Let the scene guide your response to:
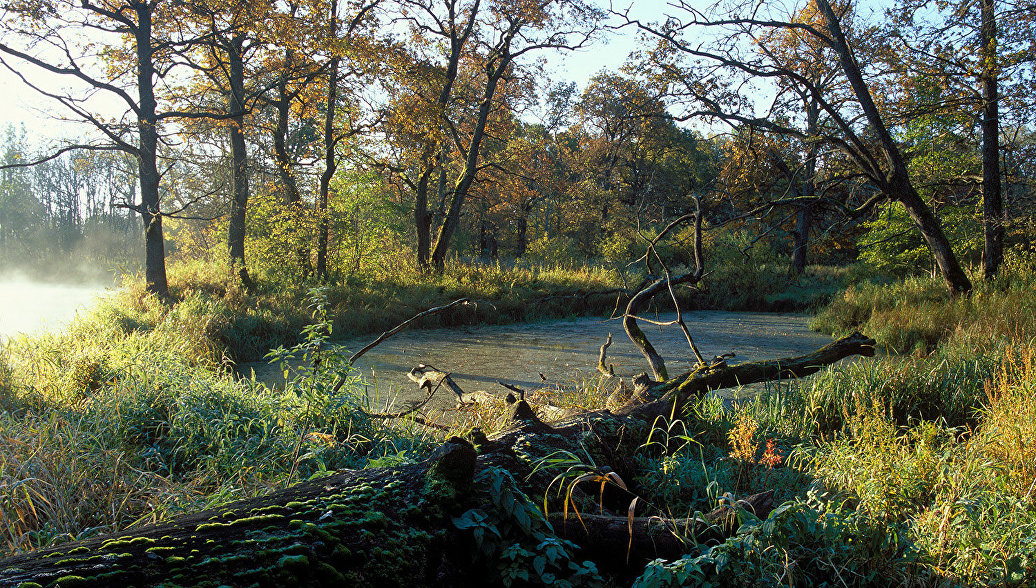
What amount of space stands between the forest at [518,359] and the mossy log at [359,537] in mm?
11

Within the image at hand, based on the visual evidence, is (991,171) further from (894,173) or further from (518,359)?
(518,359)

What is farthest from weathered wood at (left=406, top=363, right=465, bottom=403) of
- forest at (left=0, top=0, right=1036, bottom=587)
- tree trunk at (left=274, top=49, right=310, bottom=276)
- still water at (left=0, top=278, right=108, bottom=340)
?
tree trunk at (left=274, top=49, right=310, bottom=276)

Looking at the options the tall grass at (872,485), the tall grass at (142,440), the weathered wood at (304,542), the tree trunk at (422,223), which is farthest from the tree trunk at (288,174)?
the weathered wood at (304,542)

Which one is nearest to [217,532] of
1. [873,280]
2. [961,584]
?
[961,584]

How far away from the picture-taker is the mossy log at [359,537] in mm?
1453

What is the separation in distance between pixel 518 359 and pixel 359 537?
25.7 ft

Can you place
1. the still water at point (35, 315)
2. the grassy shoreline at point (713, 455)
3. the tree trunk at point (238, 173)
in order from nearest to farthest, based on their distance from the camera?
the grassy shoreline at point (713, 455) < the still water at point (35, 315) < the tree trunk at point (238, 173)

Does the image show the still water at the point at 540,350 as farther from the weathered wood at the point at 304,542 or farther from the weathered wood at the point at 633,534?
the weathered wood at the point at 304,542

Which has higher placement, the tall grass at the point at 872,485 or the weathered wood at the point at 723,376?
the weathered wood at the point at 723,376

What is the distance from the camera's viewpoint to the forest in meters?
2.11

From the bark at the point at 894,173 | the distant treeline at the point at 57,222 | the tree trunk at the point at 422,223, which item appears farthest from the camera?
the distant treeline at the point at 57,222

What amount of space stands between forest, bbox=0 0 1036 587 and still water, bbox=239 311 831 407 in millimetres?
285

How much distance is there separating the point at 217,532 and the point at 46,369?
5518mm

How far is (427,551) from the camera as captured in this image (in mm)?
1902
